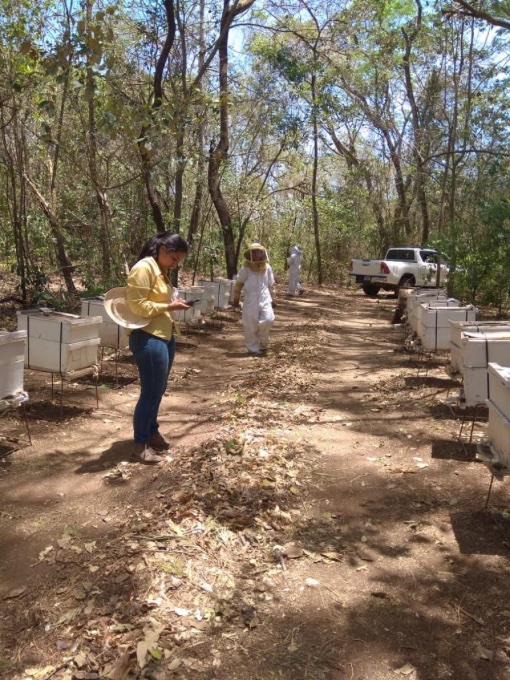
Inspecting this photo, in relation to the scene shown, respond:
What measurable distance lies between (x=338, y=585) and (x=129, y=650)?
1.14 meters

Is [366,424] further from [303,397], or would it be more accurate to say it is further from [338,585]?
[338,585]

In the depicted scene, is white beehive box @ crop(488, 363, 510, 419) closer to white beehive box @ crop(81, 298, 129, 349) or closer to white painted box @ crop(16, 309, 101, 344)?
white painted box @ crop(16, 309, 101, 344)

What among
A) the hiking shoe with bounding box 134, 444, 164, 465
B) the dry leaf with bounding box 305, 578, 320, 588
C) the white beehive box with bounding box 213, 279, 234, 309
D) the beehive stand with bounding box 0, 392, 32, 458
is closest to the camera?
the dry leaf with bounding box 305, 578, 320, 588

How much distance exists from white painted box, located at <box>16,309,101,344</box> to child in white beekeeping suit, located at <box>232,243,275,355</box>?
3585 millimetres

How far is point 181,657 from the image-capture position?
2.47m

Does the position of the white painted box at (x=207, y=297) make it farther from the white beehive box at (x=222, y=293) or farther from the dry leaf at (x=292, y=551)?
the dry leaf at (x=292, y=551)

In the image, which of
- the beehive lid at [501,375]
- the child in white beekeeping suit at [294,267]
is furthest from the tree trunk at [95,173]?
the child in white beekeeping suit at [294,267]

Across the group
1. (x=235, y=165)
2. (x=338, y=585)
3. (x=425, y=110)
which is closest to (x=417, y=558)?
(x=338, y=585)

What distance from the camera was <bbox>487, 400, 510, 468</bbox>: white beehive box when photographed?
3.33 metres

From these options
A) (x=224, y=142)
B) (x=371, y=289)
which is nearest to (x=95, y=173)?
(x=224, y=142)

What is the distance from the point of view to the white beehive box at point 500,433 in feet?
10.9

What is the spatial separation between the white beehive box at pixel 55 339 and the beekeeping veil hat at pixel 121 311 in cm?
97

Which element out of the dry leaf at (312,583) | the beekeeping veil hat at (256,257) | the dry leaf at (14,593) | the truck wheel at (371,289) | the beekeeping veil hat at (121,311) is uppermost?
the beekeeping veil hat at (256,257)

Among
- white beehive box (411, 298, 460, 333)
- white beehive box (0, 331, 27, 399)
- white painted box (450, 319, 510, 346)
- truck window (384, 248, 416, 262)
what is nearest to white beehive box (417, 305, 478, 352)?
white beehive box (411, 298, 460, 333)
